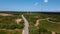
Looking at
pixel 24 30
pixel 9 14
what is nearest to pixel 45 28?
pixel 24 30

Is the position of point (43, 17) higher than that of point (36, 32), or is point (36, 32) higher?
point (43, 17)

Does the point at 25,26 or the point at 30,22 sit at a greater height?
the point at 30,22

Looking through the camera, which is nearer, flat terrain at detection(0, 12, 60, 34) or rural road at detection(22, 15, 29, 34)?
flat terrain at detection(0, 12, 60, 34)

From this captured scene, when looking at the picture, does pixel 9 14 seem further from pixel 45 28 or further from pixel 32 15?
pixel 45 28

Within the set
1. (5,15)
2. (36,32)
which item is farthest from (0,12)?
(36,32)

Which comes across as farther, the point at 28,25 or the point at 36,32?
the point at 28,25

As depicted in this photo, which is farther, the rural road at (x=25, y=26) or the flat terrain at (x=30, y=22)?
the rural road at (x=25, y=26)

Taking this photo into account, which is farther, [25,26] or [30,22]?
[25,26]

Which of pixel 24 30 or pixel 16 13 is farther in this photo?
pixel 24 30

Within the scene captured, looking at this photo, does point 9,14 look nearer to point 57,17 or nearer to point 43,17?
point 43,17

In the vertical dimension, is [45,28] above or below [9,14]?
below
